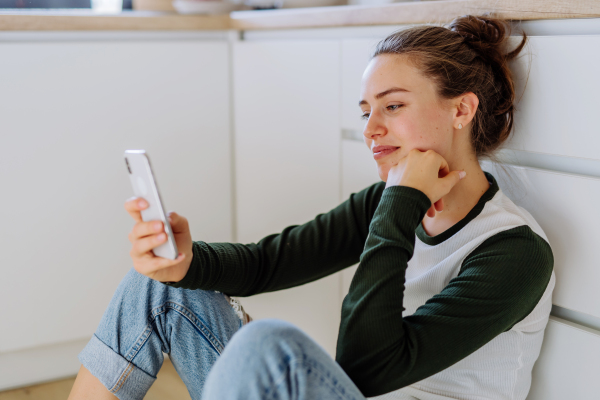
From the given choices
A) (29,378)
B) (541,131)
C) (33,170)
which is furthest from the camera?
(29,378)

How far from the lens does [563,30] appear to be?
860 millimetres

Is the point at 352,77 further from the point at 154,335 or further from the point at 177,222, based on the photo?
the point at 154,335

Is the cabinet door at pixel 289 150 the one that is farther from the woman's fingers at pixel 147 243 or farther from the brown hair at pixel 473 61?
the woman's fingers at pixel 147 243

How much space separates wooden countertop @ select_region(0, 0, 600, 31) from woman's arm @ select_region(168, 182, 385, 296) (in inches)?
12.5

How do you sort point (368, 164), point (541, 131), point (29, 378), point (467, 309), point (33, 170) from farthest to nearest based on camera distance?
point (29, 378) → point (33, 170) → point (368, 164) → point (541, 131) → point (467, 309)

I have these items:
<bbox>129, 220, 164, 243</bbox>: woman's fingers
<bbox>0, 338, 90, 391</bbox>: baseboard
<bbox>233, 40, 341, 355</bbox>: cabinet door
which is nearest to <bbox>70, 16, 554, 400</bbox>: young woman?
<bbox>129, 220, 164, 243</bbox>: woman's fingers

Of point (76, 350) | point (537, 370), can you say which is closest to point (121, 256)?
point (76, 350)

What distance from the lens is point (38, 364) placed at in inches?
63.4

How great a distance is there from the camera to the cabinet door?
140 centimetres

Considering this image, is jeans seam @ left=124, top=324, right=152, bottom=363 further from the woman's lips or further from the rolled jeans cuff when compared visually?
the woman's lips

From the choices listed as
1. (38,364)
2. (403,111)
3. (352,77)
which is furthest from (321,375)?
(38,364)

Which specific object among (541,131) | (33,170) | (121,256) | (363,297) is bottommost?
(121,256)

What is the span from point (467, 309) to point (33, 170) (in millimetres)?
1156

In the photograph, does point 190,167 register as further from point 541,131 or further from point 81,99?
point 541,131
